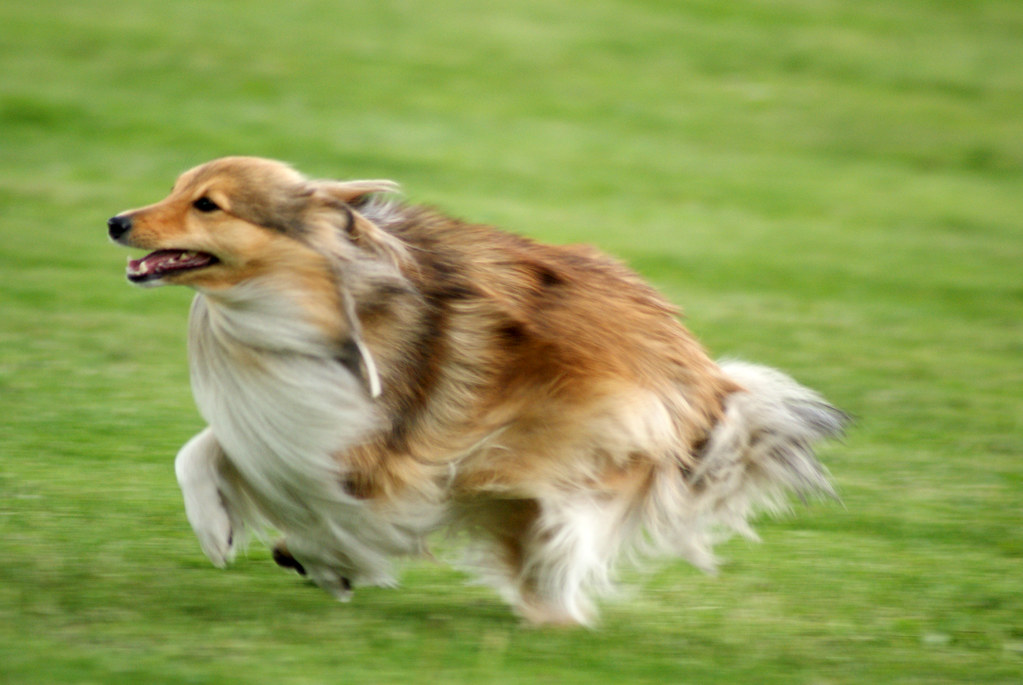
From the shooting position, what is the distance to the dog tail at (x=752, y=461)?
595 cm

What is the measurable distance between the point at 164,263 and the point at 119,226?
0.21 m

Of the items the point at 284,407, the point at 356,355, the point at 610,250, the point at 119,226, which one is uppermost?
the point at 119,226

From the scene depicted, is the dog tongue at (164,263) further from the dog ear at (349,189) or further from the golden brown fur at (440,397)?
the dog ear at (349,189)

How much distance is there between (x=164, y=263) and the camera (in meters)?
5.30

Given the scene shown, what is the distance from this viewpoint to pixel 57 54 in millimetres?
18609

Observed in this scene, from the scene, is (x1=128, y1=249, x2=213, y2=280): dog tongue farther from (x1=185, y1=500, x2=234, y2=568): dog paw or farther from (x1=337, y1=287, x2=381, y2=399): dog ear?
(x1=185, y1=500, x2=234, y2=568): dog paw

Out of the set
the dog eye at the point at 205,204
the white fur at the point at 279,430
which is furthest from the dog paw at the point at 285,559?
the dog eye at the point at 205,204

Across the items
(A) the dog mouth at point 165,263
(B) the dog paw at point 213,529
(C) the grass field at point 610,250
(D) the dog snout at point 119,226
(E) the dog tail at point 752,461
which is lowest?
(C) the grass field at point 610,250

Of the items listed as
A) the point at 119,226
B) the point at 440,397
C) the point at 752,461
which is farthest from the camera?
the point at 752,461

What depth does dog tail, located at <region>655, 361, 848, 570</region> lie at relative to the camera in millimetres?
5953

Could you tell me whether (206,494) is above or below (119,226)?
below

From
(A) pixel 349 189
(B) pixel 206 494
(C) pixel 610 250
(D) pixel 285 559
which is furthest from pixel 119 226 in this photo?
(C) pixel 610 250

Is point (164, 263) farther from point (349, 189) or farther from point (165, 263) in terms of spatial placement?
point (349, 189)

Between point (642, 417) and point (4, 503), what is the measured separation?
117 inches
